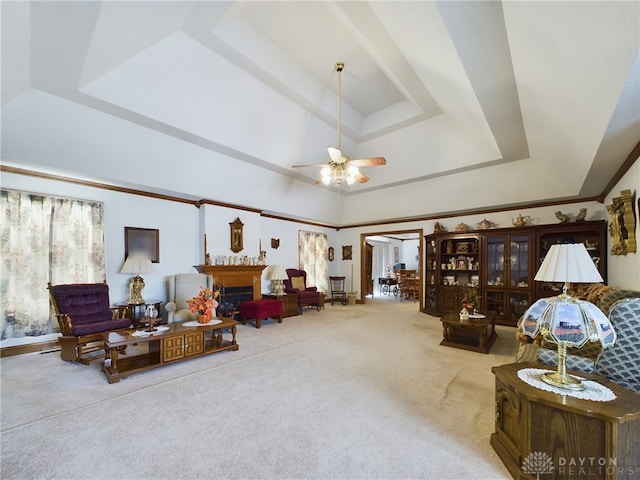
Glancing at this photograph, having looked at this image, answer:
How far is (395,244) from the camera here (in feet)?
43.2

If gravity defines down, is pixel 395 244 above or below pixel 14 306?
above

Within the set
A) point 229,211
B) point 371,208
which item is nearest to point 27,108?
point 229,211

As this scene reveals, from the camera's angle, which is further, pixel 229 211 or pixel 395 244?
pixel 395 244

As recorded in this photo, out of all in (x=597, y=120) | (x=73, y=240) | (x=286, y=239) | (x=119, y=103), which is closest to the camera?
(x=597, y=120)

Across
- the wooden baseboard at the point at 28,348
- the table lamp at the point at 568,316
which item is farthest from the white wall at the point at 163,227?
the table lamp at the point at 568,316

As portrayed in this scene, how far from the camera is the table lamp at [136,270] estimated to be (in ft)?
15.4

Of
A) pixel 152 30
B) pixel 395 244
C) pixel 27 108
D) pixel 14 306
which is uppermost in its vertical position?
pixel 152 30

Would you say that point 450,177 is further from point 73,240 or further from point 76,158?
point 73,240

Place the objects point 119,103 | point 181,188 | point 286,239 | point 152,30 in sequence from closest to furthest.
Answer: point 152,30 → point 119,103 → point 181,188 → point 286,239

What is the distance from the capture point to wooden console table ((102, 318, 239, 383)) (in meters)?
3.12

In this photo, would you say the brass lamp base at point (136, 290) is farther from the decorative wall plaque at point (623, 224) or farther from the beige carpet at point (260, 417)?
the decorative wall plaque at point (623, 224)

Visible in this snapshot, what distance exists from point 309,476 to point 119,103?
4385 mm

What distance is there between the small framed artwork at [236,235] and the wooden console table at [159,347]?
8.01 ft

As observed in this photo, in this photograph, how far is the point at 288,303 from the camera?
6.68 metres
